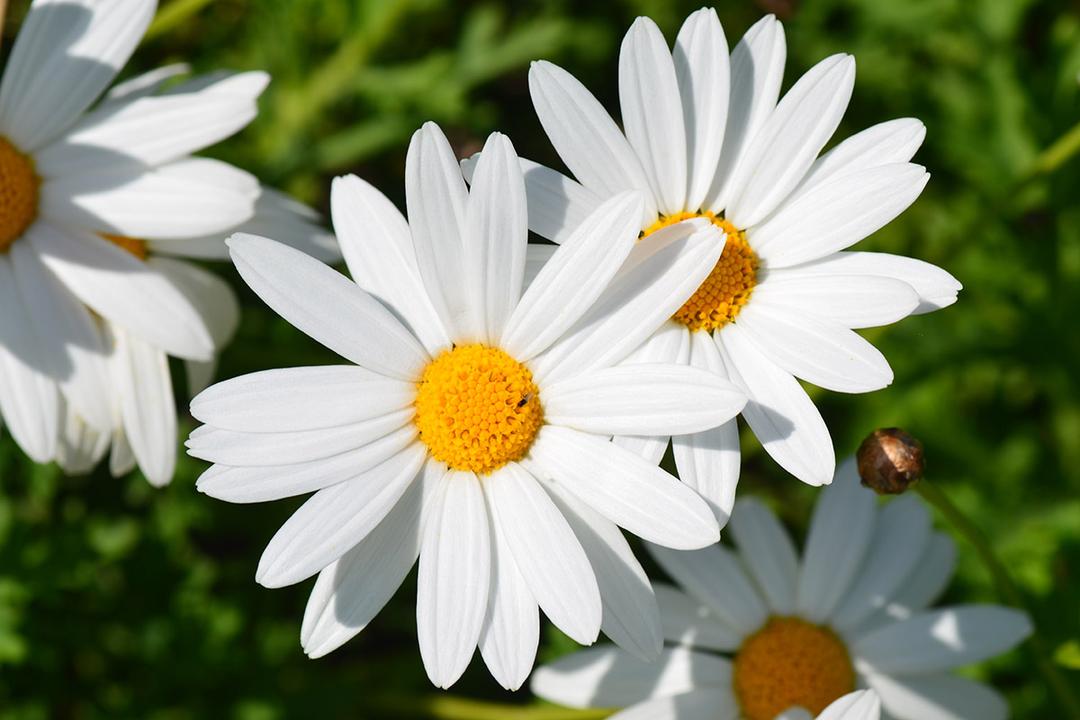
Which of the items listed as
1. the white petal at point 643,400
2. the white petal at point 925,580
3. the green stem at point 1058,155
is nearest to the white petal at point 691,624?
the white petal at point 925,580

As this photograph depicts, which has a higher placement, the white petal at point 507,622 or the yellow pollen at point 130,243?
the yellow pollen at point 130,243

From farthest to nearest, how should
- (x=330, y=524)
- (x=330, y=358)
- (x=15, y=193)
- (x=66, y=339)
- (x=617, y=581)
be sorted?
(x=330, y=358)
(x=66, y=339)
(x=15, y=193)
(x=617, y=581)
(x=330, y=524)

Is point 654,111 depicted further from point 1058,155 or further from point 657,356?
point 1058,155

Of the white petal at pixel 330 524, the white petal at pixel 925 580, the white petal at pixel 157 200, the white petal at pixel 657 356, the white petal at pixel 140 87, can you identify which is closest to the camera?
the white petal at pixel 330 524

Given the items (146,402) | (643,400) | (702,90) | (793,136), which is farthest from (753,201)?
(146,402)

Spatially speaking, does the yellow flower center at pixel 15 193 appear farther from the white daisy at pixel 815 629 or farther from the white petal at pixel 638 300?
the white daisy at pixel 815 629

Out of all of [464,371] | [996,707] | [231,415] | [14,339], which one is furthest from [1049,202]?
[14,339]

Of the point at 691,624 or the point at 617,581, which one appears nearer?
the point at 617,581

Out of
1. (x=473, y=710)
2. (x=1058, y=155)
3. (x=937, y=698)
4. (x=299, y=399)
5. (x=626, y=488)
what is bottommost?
(x=473, y=710)
